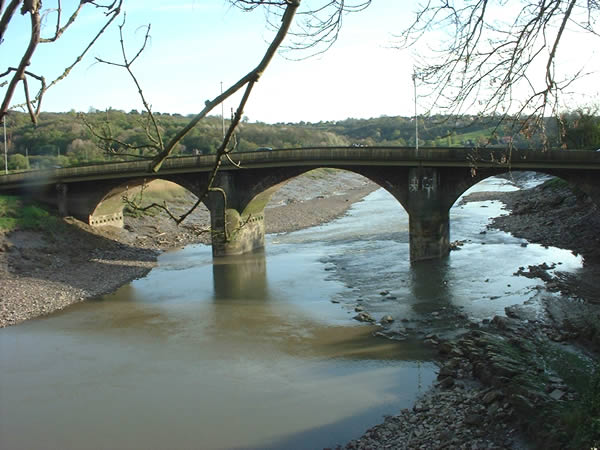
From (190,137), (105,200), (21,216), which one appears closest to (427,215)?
(105,200)

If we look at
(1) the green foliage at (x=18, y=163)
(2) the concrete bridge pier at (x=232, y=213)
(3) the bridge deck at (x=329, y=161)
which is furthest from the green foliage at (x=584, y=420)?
(1) the green foliage at (x=18, y=163)

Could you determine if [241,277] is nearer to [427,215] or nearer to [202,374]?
[427,215]

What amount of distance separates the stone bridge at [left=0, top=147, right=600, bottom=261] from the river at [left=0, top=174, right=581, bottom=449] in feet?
8.65

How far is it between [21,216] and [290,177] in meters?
15.8

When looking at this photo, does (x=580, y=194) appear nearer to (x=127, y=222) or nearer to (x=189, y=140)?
(x=127, y=222)

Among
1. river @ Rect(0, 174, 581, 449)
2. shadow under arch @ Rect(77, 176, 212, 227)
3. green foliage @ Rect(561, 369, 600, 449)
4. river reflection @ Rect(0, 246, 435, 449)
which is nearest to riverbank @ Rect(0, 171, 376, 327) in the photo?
shadow under arch @ Rect(77, 176, 212, 227)

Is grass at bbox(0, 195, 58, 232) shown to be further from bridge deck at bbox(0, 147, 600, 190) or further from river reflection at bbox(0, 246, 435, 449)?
river reflection at bbox(0, 246, 435, 449)

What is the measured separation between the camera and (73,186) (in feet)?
125

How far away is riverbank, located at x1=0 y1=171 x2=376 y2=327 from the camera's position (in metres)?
25.4

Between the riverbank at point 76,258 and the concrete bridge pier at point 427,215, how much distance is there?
11.5 m

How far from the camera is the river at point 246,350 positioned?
13.6 m

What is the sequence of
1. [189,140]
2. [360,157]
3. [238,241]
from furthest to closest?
[189,140] → [238,241] → [360,157]

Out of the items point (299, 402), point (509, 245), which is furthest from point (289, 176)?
point (299, 402)

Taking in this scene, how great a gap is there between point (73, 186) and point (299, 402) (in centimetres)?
2825
